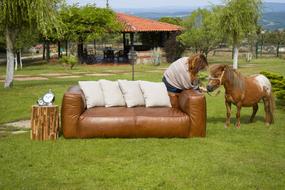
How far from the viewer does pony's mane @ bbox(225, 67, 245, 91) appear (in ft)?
28.2

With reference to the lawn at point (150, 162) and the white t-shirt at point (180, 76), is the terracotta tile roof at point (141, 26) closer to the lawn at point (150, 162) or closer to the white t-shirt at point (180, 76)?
the white t-shirt at point (180, 76)

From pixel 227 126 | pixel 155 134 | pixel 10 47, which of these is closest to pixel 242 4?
pixel 10 47

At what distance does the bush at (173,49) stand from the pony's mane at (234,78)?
2514cm

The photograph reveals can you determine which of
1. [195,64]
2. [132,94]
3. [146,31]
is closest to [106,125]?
[132,94]

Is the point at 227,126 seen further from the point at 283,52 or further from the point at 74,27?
the point at 283,52

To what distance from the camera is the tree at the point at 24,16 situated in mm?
13633

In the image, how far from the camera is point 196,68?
850 cm

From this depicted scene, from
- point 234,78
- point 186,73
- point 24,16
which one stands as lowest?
point 234,78

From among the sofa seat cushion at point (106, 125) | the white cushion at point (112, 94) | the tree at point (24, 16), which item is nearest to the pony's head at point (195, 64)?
the white cushion at point (112, 94)

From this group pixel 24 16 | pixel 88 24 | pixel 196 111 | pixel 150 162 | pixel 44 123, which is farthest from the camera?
pixel 88 24

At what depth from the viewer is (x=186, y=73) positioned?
27.7ft

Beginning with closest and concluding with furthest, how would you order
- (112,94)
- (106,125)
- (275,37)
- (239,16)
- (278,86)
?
(106,125)
(112,94)
(278,86)
(239,16)
(275,37)

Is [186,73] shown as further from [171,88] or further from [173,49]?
[173,49]

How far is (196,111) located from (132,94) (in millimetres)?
1249
